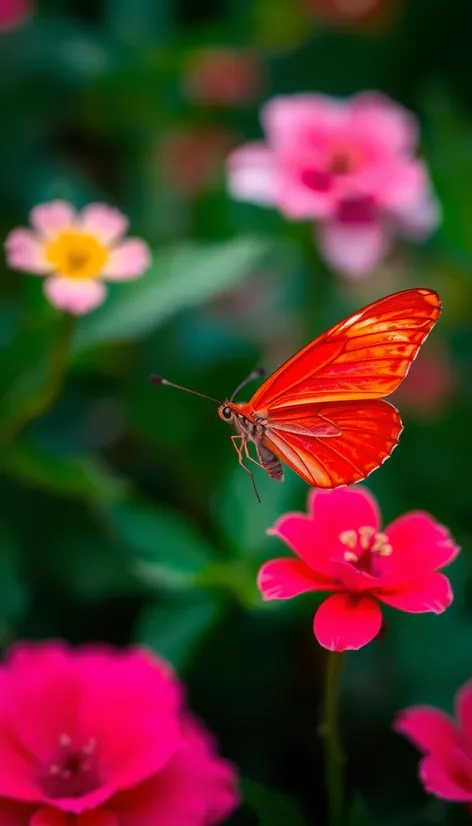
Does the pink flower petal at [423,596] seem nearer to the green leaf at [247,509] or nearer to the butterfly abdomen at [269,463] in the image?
the butterfly abdomen at [269,463]

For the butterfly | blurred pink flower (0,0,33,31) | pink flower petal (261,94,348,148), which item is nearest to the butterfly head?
the butterfly

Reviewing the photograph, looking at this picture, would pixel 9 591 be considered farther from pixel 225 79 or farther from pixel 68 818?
pixel 225 79

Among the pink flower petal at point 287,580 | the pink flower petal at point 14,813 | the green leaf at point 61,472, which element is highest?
the pink flower petal at point 287,580

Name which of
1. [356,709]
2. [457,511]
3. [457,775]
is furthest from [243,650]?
[457,775]

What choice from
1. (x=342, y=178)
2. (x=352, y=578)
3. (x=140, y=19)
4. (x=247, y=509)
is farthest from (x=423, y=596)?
(x=140, y=19)

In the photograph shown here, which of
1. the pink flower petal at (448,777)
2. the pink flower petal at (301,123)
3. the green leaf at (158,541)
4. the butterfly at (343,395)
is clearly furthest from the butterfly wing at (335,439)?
the pink flower petal at (301,123)

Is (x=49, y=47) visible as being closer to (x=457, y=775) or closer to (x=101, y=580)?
(x=101, y=580)
